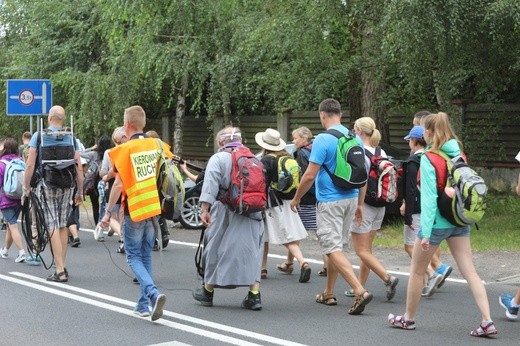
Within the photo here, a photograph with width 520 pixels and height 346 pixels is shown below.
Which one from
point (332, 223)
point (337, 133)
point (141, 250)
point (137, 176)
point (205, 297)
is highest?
point (337, 133)

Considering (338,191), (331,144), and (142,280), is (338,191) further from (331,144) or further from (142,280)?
(142,280)

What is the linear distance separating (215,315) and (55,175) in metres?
3.01

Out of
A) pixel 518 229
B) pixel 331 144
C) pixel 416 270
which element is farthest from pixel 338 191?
pixel 518 229

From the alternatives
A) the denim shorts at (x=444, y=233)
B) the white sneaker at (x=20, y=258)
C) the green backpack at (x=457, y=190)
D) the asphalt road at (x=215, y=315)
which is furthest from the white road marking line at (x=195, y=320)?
the green backpack at (x=457, y=190)

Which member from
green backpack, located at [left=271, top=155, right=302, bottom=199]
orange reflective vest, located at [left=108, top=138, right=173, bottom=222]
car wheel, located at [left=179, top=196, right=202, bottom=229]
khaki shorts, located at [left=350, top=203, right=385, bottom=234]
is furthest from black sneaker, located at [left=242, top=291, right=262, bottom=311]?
car wheel, located at [left=179, top=196, right=202, bottom=229]

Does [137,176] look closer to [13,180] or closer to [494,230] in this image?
[13,180]

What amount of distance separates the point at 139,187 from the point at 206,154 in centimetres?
2199

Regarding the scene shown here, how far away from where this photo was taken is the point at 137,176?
8992mm

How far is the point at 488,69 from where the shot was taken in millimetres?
16984

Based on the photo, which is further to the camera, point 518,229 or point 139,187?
point 518,229

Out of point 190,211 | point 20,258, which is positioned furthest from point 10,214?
point 190,211

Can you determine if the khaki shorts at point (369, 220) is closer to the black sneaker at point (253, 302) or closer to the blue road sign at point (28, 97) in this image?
the black sneaker at point (253, 302)

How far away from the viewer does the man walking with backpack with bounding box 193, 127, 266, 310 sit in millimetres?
9273

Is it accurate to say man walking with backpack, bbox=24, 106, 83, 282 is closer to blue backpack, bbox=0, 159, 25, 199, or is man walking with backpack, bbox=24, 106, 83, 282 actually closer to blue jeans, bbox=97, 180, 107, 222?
blue backpack, bbox=0, 159, 25, 199
